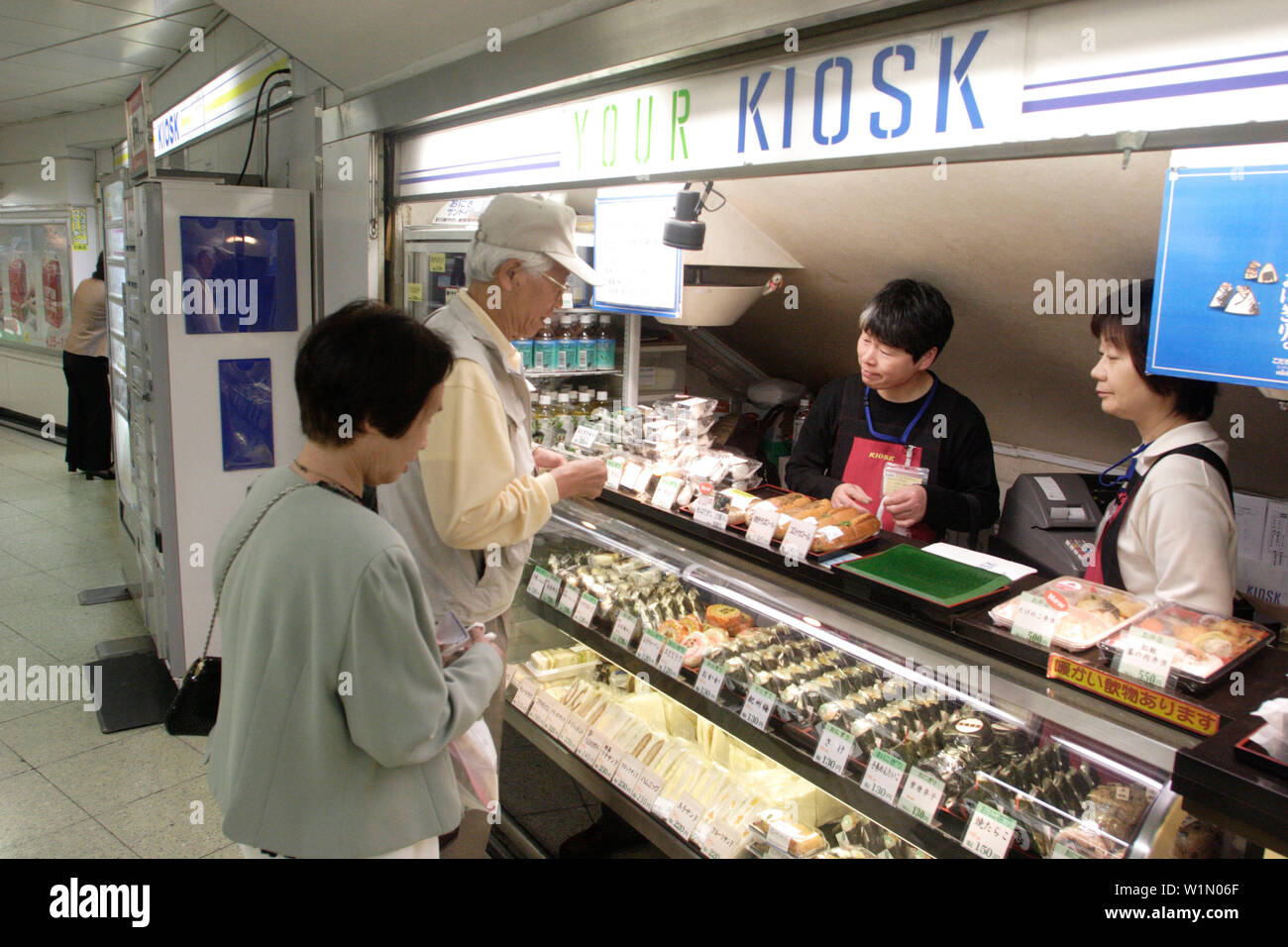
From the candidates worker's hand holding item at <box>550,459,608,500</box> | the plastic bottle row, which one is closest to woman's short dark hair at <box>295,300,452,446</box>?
worker's hand holding item at <box>550,459,608,500</box>

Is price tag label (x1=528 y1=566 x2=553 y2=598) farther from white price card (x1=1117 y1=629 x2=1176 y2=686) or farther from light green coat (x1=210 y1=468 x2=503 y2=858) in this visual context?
white price card (x1=1117 y1=629 x2=1176 y2=686)

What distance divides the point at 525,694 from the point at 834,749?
140 centimetres

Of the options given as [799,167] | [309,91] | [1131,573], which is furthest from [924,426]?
[309,91]

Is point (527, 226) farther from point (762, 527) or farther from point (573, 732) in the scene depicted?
point (573, 732)

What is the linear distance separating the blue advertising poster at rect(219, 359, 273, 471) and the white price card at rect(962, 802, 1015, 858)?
3806 mm

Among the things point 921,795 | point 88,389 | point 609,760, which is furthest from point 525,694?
point 88,389

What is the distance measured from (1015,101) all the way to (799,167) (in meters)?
0.53

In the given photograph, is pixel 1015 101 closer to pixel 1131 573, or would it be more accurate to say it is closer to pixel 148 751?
pixel 1131 573

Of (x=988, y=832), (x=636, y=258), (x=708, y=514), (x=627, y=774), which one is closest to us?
(x=988, y=832)

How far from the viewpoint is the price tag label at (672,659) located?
237 centimetres

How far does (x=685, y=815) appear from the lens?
93.0 inches

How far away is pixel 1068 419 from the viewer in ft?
13.9
